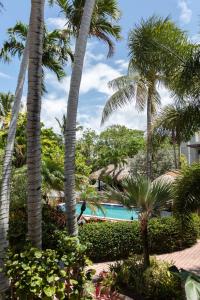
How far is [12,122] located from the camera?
7.78 meters

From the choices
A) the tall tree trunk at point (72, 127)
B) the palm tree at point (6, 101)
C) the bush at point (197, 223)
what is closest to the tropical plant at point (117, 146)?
the palm tree at point (6, 101)

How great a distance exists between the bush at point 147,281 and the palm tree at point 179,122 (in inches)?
158

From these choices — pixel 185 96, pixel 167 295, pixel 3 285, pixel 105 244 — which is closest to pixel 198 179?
pixel 185 96

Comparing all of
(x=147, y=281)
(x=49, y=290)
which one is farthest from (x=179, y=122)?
(x=49, y=290)

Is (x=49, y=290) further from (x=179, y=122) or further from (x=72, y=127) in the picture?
(x=179, y=122)

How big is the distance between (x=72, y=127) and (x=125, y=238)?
7.54 metres

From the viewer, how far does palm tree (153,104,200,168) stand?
11305mm

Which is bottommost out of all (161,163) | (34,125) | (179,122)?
(34,125)

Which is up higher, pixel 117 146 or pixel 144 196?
pixel 117 146

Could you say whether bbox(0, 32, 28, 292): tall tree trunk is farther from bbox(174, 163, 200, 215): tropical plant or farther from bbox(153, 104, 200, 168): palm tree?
bbox(153, 104, 200, 168): palm tree

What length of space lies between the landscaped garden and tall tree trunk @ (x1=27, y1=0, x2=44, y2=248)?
0.6 inches

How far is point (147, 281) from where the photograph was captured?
926cm

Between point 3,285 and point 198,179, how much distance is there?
6262 millimetres

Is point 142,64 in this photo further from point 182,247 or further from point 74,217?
point 182,247
